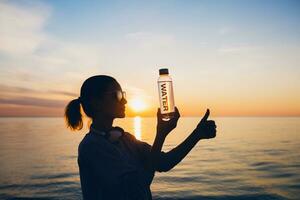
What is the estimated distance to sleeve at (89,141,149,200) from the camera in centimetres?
276

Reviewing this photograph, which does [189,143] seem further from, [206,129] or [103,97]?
[103,97]

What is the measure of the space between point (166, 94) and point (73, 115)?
123cm

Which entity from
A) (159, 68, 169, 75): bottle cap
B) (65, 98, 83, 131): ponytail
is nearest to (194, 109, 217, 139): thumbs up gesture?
(159, 68, 169, 75): bottle cap

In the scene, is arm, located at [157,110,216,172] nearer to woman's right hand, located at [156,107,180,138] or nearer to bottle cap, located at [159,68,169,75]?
woman's right hand, located at [156,107,180,138]

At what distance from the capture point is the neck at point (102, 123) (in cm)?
327

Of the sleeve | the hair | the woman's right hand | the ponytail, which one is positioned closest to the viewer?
the sleeve

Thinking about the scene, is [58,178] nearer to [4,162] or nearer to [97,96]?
[4,162]

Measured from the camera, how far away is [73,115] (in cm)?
375

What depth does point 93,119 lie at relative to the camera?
3338 mm

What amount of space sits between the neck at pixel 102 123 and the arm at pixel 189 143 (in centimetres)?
70

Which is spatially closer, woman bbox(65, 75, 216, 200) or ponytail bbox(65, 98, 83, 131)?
woman bbox(65, 75, 216, 200)

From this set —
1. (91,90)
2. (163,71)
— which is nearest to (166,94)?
(163,71)

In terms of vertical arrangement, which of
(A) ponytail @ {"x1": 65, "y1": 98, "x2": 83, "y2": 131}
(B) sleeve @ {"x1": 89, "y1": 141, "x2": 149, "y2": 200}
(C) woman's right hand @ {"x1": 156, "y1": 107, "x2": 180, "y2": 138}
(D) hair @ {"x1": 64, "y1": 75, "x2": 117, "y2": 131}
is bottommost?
(B) sleeve @ {"x1": 89, "y1": 141, "x2": 149, "y2": 200}

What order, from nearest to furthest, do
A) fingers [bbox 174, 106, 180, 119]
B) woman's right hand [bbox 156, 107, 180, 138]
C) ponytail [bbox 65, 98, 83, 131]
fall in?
woman's right hand [bbox 156, 107, 180, 138]
fingers [bbox 174, 106, 180, 119]
ponytail [bbox 65, 98, 83, 131]
